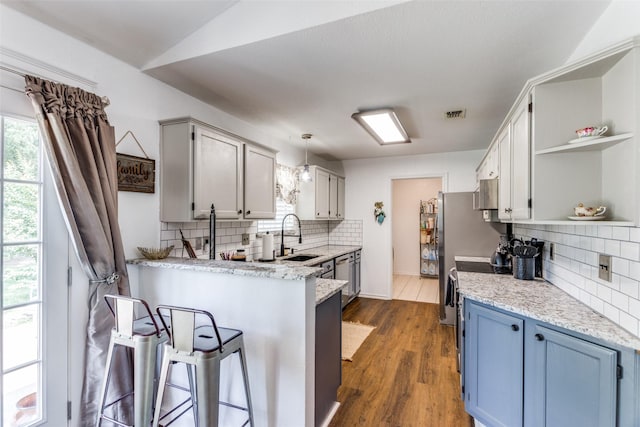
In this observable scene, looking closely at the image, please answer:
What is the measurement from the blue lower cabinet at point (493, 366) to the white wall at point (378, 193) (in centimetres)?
319

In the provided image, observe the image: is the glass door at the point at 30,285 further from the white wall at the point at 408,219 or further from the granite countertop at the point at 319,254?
the white wall at the point at 408,219

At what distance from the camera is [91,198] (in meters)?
1.77

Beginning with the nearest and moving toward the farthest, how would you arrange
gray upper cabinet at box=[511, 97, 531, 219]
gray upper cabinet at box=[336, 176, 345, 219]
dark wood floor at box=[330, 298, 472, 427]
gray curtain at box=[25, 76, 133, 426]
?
1. gray curtain at box=[25, 76, 133, 426]
2. gray upper cabinet at box=[511, 97, 531, 219]
3. dark wood floor at box=[330, 298, 472, 427]
4. gray upper cabinet at box=[336, 176, 345, 219]

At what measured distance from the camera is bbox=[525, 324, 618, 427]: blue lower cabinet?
4.38 ft

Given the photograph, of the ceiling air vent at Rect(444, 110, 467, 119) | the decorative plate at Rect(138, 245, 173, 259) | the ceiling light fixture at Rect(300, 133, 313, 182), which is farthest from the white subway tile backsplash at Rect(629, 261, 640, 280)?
the ceiling light fixture at Rect(300, 133, 313, 182)

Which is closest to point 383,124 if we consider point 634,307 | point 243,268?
point 243,268

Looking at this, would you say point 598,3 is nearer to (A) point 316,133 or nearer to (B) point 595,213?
(B) point 595,213

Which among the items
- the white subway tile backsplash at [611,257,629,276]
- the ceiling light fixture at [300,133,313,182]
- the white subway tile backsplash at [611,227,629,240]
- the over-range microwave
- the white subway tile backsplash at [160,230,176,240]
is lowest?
the white subway tile backsplash at [611,257,629,276]

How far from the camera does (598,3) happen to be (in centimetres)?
148

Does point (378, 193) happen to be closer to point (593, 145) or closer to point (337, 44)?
point (337, 44)

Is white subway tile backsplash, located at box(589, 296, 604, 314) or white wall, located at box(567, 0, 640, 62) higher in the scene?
white wall, located at box(567, 0, 640, 62)

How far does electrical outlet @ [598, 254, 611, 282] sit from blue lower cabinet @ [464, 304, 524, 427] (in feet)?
1.52

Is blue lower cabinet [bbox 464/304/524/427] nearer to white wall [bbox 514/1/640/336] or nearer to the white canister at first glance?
white wall [bbox 514/1/640/336]

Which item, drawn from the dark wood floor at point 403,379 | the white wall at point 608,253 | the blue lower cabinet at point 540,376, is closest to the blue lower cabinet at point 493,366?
the blue lower cabinet at point 540,376
